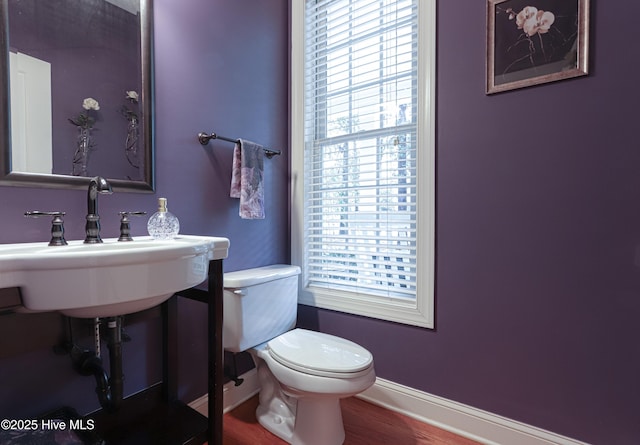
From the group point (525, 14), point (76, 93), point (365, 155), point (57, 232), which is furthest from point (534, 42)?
point (57, 232)

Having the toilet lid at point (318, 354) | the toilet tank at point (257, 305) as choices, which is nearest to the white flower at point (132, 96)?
the toilet tank at point (257, 305)

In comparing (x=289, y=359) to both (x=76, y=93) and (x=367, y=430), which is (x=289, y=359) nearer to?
(x=367, y=430)

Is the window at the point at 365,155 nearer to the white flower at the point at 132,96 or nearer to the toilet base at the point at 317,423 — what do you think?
the toilet base at the point at 317,423

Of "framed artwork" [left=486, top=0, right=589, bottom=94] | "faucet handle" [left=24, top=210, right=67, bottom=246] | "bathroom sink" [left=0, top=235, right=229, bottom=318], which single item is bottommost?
"bathroom sink" [left=0, top=235, right=229, bottom=318]

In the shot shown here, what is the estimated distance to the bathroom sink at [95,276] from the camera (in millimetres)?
597

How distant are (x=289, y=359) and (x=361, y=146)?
3.67ft

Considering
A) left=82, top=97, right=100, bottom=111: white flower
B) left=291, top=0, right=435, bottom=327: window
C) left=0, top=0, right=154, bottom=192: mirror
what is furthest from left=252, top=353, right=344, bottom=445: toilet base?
left=82, top=97, right=100, bottom=111: white flower

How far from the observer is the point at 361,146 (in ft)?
5.44

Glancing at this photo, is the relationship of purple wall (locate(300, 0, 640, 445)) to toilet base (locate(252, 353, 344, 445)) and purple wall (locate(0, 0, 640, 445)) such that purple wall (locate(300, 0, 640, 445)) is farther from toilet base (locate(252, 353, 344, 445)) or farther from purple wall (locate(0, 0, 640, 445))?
toilet base (locate(252, 353, 344, 445))

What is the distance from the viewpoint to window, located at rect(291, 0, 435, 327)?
1459mm

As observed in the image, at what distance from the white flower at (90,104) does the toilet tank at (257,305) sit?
81 centimetres

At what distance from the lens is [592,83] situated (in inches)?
44.2

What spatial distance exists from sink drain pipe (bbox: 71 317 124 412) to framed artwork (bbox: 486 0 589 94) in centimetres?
170

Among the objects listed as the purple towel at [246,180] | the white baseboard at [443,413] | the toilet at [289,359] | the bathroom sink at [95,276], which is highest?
the purple towel at [246,180]
